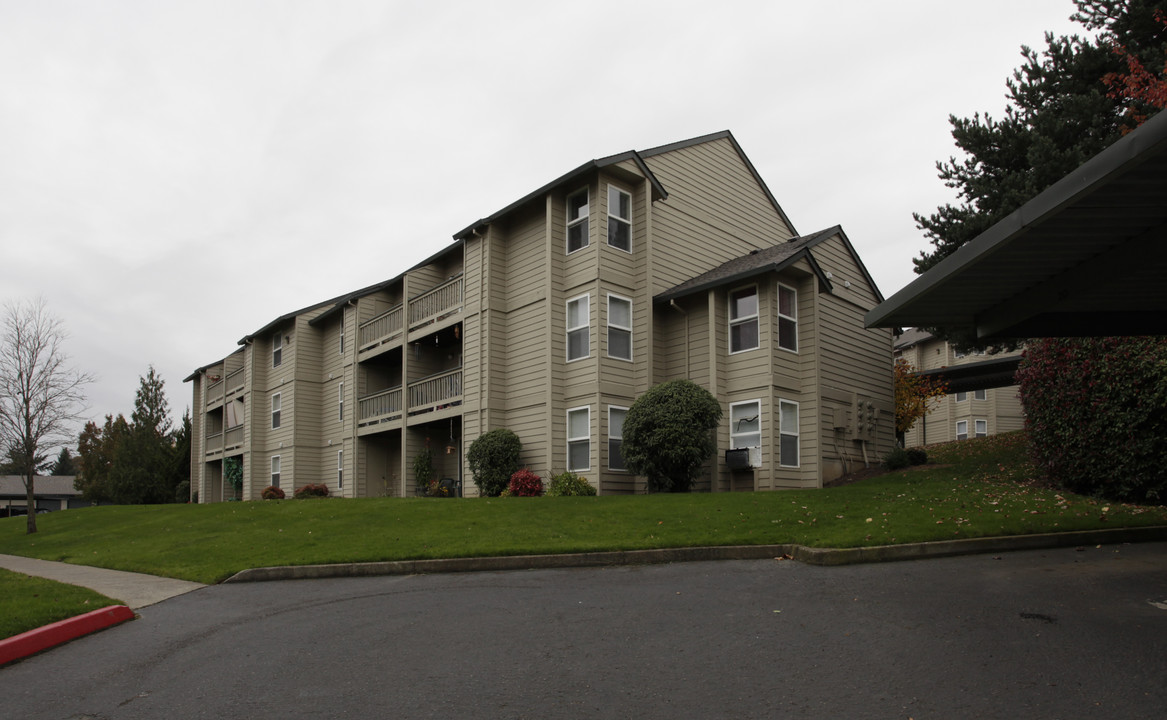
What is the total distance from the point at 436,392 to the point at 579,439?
6300mm

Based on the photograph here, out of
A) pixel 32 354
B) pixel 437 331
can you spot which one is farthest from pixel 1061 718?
A: pixel 32 354

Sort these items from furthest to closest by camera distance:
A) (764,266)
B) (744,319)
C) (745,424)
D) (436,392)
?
(436,392)
(744,319)
(745,424)
(764,266)

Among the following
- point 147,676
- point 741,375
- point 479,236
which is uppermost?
point 479,236

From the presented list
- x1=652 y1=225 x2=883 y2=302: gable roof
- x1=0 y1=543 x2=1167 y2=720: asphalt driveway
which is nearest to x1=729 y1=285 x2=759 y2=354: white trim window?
x1=652 y1=225 x2=883 y2=302: gable roof

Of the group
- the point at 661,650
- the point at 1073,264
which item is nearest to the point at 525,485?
the point at 661,650

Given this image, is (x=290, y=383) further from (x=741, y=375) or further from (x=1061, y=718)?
(x=1061, y=718)

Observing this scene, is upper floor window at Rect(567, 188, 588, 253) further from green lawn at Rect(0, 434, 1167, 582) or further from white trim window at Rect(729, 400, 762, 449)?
green lawn at Rect(0, 434, 1167, 582)

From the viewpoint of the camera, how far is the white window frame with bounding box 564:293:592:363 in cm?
2033

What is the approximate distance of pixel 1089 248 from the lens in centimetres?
680

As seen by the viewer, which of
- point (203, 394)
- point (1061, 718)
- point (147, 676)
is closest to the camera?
point (1061, 718)

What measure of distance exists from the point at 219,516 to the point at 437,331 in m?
8.23

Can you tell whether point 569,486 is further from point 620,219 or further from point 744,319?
point 620,219

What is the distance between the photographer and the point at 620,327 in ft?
67.9

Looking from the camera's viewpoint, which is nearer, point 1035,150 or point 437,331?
point 1035,150
